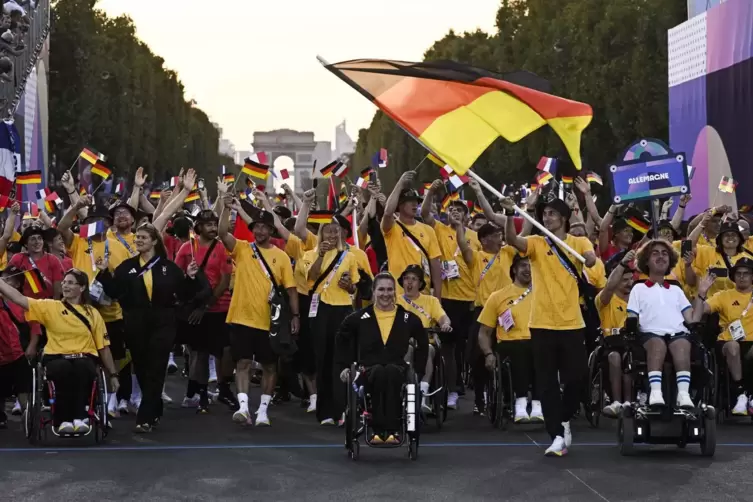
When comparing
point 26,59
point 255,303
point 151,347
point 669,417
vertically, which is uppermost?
point 26,59

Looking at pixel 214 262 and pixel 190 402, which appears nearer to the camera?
pixel 214 262

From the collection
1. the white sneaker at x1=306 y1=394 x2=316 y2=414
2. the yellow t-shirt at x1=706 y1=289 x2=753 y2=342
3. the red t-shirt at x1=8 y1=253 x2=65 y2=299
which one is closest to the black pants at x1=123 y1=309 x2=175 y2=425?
the red t-shirt at x1=8 y1=253 x2=65 y2=299

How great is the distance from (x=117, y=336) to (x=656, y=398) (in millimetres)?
5155

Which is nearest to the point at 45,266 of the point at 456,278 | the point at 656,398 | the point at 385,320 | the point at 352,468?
the point at 456,278

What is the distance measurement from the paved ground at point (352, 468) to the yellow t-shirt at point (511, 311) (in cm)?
80

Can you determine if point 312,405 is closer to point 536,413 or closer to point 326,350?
point 326,350

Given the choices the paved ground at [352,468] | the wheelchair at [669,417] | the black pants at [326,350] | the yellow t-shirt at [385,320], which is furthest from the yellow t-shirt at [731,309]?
the yellow t-shirt at [385,320]

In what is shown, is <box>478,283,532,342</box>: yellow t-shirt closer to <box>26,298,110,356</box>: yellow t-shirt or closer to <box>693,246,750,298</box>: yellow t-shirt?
<box>693,246,750,298</box>: yellow t-shirt

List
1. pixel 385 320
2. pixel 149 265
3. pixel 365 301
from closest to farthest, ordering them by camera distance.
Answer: pixel 385 320, pixel 149 265, pixel 365 301

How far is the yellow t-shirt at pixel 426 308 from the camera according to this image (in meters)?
13.6

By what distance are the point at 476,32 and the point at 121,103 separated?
60.0 ft

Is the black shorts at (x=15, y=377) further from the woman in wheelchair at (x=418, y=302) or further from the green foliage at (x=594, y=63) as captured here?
the green foliage at (x=594, y=63)

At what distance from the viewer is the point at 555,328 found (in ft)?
37.6

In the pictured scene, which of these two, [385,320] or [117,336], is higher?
[385,320]
